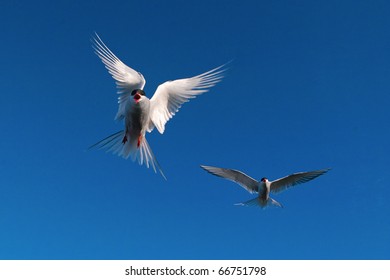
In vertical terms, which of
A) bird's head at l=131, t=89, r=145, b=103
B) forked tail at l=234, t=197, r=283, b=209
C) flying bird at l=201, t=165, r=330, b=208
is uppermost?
flying bird at l=201, t=165, r=330, b=208

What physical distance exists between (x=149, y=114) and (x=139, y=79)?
0.72 m

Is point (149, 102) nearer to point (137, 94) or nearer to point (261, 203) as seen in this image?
point (137, 94)

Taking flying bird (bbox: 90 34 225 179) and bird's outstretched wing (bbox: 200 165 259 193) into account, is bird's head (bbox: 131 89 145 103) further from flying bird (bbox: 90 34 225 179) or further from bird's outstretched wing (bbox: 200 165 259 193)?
bird's outstretched wing (bbox: 200 165 259 193)

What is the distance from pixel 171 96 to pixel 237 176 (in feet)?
13.2

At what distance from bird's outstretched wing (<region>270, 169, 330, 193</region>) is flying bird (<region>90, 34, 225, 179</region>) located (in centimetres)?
456

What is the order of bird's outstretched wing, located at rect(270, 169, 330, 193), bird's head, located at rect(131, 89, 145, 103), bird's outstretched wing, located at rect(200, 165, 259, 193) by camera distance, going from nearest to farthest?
1. bird's head, located at rect(131, 89, 145, 103)
2. bird's outstretched wing, located at rect(200, 165, 259, 193)
3. bird's outstretched wing, located at rect(270, 169, 330, 193)

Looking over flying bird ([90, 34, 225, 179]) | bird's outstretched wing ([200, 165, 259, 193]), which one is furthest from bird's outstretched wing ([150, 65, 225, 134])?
bird's outstretched wing ([200, 165, 259, 193])

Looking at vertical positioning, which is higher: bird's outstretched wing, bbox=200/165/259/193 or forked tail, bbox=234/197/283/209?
bird's outstretched wing, bbox=200/165/259/193

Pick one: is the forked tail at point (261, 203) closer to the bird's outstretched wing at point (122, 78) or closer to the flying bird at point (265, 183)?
the flying bird at point (265, 183)

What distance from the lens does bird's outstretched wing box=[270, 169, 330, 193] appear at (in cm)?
1173

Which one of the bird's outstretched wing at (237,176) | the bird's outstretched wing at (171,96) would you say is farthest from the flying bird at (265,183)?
the bird's outstretched wing at (171,96)

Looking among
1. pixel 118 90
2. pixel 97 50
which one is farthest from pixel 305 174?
pixel 97 50

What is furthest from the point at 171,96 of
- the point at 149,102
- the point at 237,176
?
the point at 237,176

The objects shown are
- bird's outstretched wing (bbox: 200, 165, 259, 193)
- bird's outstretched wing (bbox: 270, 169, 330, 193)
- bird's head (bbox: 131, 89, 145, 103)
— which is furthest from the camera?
bird's outstretched wing (bbox: 270, 169, 330, 193)
